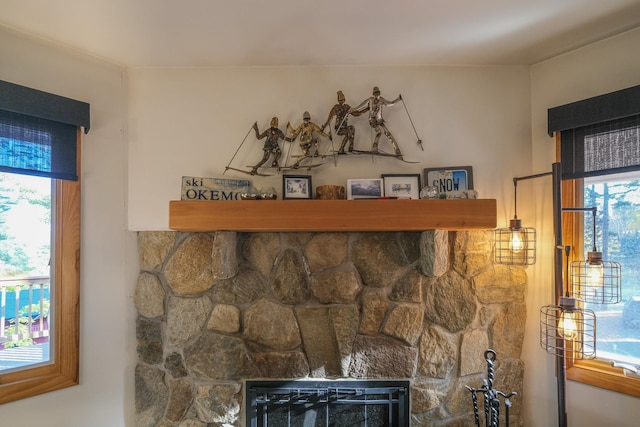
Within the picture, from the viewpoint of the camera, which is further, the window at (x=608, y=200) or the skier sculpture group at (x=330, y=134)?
the skier sculpture group at (x=330, y=134)

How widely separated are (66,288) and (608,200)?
280 centimetres

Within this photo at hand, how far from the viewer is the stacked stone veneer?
169 centimetres

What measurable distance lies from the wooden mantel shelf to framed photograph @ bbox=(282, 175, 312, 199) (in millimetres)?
241

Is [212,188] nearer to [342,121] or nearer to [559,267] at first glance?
[342,121]

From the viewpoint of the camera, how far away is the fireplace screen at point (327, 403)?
169 cm

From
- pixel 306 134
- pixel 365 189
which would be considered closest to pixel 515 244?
pixel 365 189

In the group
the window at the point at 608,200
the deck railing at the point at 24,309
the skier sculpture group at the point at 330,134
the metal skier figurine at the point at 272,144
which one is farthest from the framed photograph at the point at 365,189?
the deck railing at the point at 24,309

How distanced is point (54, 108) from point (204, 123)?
0.69m

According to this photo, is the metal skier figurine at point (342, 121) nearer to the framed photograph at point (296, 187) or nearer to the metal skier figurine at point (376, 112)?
the metal skier figurine at point (376, 112)

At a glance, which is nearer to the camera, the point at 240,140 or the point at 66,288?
the point at 66,288

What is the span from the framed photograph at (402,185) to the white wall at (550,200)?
0.68 metres

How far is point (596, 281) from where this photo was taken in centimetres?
151

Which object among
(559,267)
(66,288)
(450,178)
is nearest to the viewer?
(559,267)

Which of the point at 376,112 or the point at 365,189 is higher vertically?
the point at 376,112
